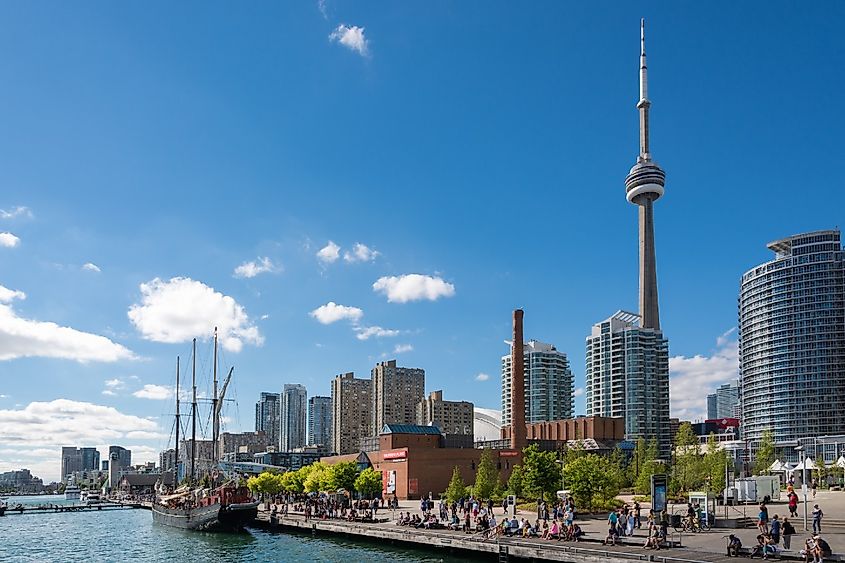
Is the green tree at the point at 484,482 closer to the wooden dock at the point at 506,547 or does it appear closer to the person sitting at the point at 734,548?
the wooden dock at the point at 506,547

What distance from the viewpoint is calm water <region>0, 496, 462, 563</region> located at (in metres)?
55.5

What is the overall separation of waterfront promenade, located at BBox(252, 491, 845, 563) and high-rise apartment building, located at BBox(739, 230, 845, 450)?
118 metres

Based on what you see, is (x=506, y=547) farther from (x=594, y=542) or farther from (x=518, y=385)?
(x=518, y=385)

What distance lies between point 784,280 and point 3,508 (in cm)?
15369

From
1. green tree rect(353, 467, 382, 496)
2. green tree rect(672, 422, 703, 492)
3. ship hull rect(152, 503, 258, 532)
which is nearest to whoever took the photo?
ship hull rect(152, 503, 258, 532)

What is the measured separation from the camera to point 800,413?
176 metres

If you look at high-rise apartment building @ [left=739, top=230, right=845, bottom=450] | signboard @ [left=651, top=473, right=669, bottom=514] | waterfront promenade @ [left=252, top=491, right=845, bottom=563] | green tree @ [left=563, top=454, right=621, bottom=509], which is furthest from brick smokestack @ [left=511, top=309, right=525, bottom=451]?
high-rise apartment building @ [left=739, top=230, right=845, bottom=450]

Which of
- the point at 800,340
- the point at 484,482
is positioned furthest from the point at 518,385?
the point at 800,340

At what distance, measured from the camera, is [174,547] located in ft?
225

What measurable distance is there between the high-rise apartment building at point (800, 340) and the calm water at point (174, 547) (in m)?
133

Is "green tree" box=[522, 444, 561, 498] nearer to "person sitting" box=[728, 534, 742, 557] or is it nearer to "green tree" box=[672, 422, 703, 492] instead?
"green tree" box=[672, 422, 703, 492]

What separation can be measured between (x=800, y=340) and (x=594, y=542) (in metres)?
151

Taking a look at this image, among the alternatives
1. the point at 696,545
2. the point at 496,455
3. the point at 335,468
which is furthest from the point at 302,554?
the point at 496,455

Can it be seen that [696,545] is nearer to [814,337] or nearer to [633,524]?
[633,524]
